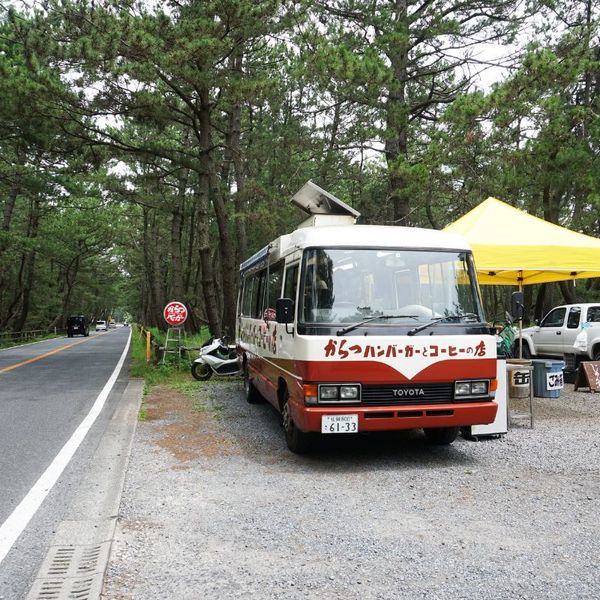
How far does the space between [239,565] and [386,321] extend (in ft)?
10.5

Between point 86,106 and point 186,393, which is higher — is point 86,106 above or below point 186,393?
above

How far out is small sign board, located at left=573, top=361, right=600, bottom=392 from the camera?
38.6ft

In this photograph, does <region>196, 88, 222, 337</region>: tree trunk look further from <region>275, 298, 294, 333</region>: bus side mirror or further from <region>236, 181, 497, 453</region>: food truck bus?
<region>275, 298, 294, 333</region>: bus side mirror

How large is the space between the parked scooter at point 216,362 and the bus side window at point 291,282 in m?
6.41

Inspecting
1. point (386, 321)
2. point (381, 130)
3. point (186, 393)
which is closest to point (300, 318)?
point (386, 321)

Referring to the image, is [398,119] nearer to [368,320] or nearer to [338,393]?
[368,320]

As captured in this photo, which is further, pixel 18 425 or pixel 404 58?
pixel 404 58

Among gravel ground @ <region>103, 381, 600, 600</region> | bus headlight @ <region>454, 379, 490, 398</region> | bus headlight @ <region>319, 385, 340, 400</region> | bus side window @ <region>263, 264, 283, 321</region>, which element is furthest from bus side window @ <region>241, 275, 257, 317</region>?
bus headlight @ <region>454, 379, 490, 398</region>

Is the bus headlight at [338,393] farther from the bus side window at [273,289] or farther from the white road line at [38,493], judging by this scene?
the white road line at [38,493]

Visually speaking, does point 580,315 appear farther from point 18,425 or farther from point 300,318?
point 18,425

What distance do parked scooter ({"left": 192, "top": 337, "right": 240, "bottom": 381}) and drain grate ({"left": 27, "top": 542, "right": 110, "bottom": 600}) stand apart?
931cm

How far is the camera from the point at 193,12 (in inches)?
578

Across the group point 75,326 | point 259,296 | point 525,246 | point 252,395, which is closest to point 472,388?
point 525,246

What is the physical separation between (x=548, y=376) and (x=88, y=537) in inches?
311
